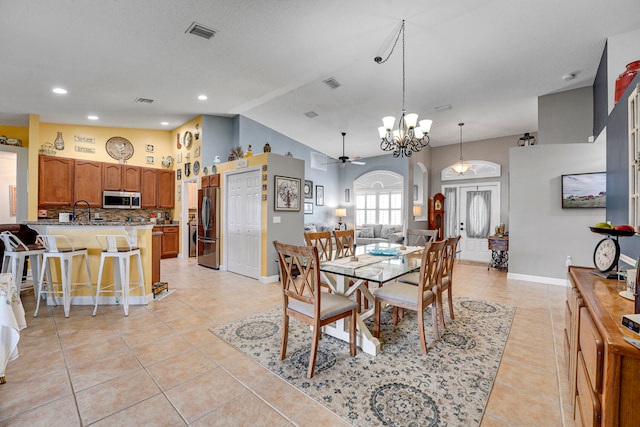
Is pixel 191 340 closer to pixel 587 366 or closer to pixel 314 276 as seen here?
pixel 314 276

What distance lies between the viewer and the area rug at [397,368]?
1667 mm

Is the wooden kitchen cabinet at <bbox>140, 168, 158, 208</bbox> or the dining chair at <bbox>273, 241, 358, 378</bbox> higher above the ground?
the wooden kitchen cabinet at <bbox>140, 168, 158, 208</bbox>

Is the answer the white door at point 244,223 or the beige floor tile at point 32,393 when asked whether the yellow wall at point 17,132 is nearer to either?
the white door at point 244,223

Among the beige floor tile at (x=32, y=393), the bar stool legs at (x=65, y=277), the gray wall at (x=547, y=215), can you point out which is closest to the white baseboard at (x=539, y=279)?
the gray wall at (x=547, y=215)

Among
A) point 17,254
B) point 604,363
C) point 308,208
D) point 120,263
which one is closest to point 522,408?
point 604,363

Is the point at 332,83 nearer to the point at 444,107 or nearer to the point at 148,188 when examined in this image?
the point at 444,107

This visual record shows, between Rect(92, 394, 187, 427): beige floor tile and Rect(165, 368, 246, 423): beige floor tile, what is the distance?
4cm

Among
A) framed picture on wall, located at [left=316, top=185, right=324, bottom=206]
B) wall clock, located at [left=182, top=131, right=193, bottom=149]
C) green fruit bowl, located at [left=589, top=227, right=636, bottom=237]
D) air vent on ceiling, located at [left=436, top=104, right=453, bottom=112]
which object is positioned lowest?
green fruit bowl, located at [left=589, top=227, right=636, bottom=237]

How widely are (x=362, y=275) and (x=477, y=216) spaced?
253 inches

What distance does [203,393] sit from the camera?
1.81 metres

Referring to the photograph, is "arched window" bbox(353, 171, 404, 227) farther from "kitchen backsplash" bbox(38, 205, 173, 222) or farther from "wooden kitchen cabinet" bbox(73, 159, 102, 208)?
"wooden kitchen cabinet" bbox(73, 159, 102, 208)

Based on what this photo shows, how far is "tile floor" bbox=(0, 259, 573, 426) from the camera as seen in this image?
1614 millimetres

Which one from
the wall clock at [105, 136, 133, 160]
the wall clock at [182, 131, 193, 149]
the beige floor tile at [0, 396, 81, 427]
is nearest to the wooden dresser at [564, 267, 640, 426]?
the beige floor tile at [0, 396, 81, 427]

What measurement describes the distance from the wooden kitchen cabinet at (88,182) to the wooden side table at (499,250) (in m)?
8.45
